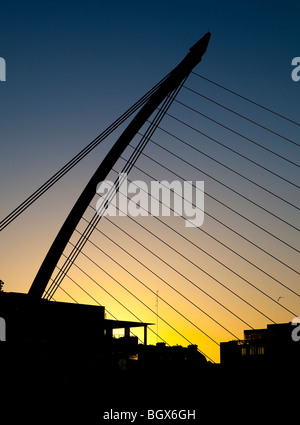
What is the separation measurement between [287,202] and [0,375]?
10634 millimetres

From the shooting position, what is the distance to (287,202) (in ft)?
44.9

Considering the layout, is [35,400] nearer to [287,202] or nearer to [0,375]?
[0,375]

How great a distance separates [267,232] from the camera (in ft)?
42.5

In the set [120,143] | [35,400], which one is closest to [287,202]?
[120,143]

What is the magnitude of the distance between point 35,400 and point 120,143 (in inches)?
315

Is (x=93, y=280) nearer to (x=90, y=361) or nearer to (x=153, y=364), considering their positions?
(x=153, y=364)

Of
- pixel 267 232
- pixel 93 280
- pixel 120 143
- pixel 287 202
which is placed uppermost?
pixel 120 143
